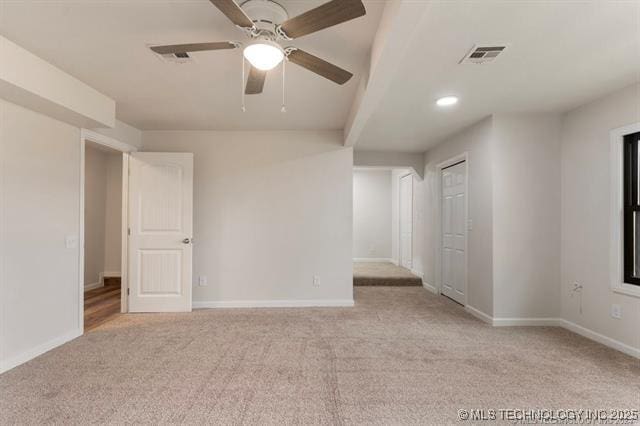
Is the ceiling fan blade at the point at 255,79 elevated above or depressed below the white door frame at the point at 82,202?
above

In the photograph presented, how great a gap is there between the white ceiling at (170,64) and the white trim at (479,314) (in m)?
2.86

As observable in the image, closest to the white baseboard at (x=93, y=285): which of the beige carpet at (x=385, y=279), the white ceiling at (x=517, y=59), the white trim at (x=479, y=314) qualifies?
the beige carpet at (x=385, y=279)

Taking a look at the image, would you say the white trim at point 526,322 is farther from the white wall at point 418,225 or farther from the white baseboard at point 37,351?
the white baseboard at point 37,351

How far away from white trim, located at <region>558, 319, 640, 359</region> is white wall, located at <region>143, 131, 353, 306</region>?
98.3 inches

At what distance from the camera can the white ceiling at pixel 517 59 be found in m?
1.83

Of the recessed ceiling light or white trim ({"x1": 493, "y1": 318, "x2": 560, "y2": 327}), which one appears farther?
white trim ({"x1": 493, "y1": 318, "x2": 560, "y2": 327})

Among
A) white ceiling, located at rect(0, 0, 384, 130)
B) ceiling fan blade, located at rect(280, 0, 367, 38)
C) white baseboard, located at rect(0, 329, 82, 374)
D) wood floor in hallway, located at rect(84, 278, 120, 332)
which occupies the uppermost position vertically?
white ceiling, located at rect(0, 0, 384, 130)

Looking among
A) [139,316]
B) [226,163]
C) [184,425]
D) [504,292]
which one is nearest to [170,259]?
[139,316]

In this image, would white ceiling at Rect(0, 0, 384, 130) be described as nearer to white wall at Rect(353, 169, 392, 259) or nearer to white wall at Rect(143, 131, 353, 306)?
white wall at Rect(143, 131, 353, 306)

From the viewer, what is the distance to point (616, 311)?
299cm

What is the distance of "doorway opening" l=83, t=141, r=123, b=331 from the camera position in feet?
18.1

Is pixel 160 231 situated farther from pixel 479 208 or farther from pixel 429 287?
pixel 429 287

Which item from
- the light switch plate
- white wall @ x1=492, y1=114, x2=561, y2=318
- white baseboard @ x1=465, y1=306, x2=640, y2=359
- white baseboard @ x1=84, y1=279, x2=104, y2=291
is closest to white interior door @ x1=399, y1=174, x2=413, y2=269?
white baseboard @ x1=465, y1=306, x2=640, y2=359

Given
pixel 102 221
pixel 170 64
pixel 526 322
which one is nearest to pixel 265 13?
pixel 170 64
